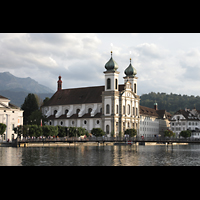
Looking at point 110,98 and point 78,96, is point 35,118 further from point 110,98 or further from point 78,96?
point 110,98

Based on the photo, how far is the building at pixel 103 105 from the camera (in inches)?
3853

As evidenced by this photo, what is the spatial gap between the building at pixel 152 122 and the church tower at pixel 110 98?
1947 centimetres

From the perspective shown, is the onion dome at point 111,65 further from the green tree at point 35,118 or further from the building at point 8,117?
the building at point 8,117

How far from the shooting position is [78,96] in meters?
110

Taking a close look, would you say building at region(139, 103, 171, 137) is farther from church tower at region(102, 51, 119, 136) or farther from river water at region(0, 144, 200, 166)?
river water at region(0, 144, 200, 166)

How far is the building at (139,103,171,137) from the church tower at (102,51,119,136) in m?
19.5

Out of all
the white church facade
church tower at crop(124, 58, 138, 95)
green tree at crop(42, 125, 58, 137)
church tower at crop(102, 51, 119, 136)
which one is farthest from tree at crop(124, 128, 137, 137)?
green tree at crop(42, 125, 58, 137)
